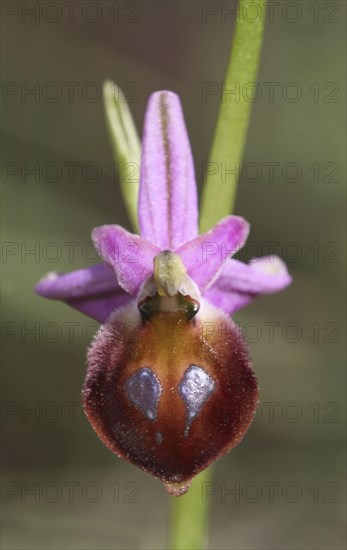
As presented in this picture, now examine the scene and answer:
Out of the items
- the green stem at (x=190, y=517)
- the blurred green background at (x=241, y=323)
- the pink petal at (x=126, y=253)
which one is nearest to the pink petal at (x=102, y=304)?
the pink petal at (x=126, y=253)

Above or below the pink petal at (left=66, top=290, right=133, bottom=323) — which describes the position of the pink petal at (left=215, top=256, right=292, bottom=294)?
above

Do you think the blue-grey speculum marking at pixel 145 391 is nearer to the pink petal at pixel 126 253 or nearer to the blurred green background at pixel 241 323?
the pink petal at pixel 126 253

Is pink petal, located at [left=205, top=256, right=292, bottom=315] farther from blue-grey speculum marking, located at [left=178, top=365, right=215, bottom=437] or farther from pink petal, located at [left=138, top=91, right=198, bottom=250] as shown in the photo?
blue-grey speculum marking, located at [left=178, top=365, right=215, bottom=437]

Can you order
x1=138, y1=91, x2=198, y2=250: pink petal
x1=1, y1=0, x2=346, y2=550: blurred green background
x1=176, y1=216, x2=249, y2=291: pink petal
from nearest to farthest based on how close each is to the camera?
x1=176, y1=216, x2=249, y2=291: pink petal < x1=138, y1=91, x2=198, y2=250: pink petal < x1=1, y1=0, x2=346, y2=550: blurred green background

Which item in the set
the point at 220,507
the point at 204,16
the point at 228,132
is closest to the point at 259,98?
the point at 204,16

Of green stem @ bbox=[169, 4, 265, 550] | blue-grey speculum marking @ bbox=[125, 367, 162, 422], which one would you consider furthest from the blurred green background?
blue-grey speculum marking @ bbox=[125, 367, 162, 422]

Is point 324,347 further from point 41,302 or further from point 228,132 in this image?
point 228,132

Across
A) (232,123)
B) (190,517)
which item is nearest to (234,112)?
(232,123)
